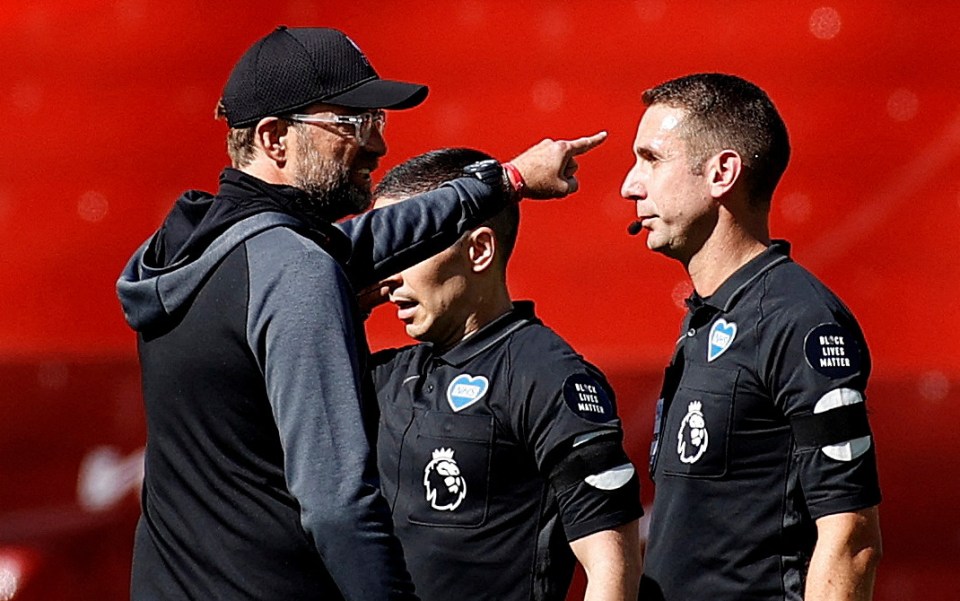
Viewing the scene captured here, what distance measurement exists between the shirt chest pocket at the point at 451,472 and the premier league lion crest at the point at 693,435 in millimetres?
308

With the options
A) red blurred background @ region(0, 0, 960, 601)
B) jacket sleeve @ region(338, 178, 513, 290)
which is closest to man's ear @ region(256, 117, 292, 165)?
jacket sleeve @ region(338, 178, 513, 290)

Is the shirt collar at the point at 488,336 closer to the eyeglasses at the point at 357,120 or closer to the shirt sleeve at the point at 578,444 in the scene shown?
the shirt sleeve at the point at 578,444

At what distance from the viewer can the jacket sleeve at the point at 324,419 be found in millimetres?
1914

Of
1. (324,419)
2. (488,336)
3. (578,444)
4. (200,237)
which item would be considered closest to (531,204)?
(488,336)

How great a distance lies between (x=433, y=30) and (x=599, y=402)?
84.8 inches

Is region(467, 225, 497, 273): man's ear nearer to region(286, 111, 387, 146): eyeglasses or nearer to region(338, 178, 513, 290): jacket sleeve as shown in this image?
region(338, 178, 513, 290): jacket sleeve

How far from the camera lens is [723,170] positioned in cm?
269

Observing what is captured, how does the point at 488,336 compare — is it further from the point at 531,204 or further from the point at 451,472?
the point at 531,204

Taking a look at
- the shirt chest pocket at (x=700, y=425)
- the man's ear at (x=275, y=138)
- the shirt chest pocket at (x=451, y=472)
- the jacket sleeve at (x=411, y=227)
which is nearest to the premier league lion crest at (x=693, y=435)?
the shirt chest pocket at (x=700, y=425)

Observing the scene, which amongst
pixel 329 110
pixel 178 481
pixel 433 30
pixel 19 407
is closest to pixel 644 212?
pixel 329 110

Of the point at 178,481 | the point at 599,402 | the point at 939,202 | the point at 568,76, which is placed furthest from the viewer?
the point at 568,76

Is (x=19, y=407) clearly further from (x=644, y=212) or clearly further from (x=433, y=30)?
(x=644, y=212)

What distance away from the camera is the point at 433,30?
4516mm

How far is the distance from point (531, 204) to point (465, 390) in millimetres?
1722
